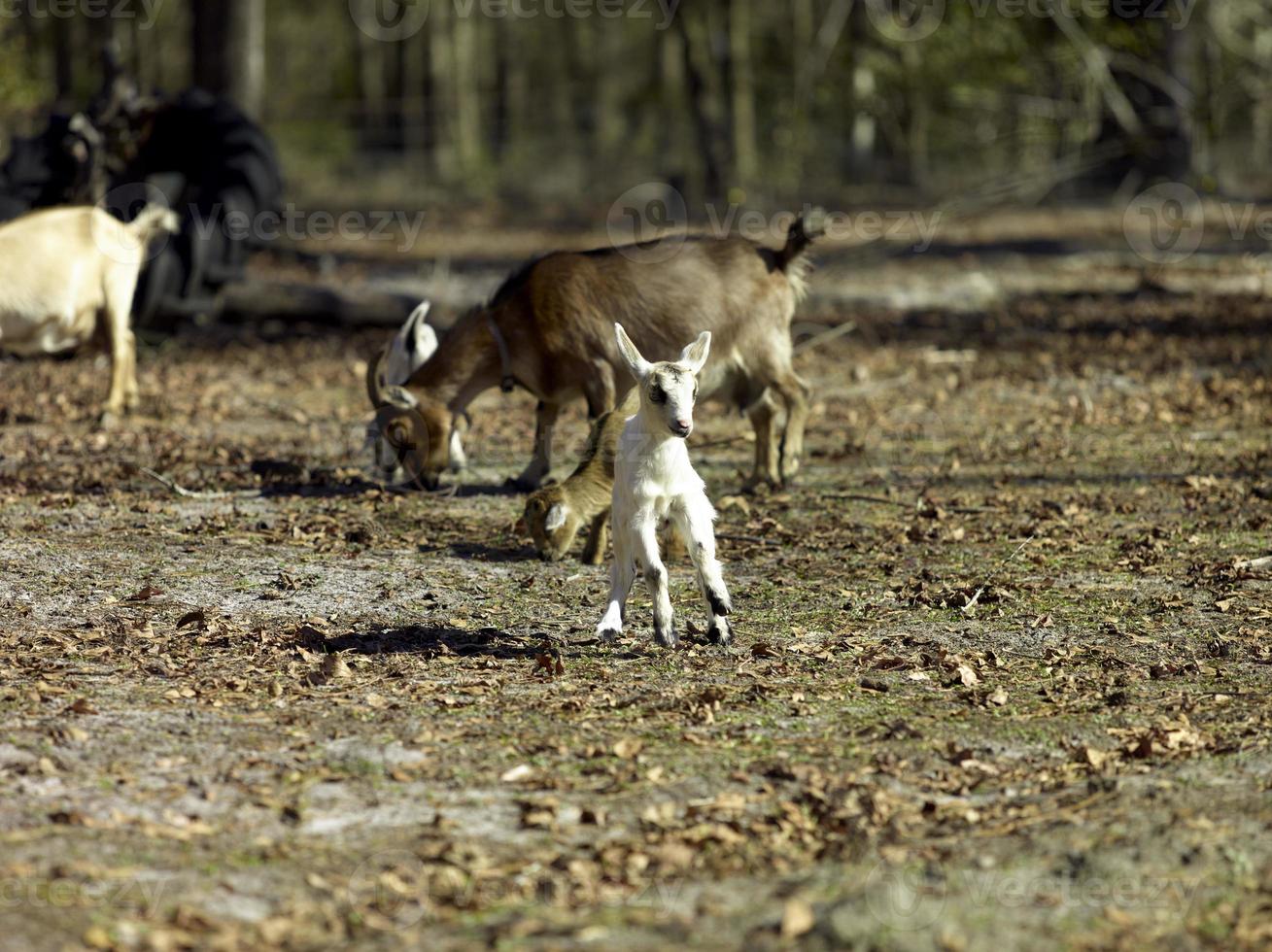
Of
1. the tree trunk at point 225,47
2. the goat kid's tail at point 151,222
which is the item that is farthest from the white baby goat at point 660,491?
the tree trunk at point 225,47

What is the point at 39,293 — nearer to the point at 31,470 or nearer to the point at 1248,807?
the point at 31,470

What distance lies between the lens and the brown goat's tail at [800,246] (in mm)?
9641

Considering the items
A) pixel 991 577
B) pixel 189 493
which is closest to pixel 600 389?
pixel 189 493

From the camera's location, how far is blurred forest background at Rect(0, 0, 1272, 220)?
2059 centimetres

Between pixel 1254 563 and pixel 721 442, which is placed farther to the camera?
pixel 721 442

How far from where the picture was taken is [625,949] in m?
4.12

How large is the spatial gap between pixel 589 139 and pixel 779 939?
1332 inches

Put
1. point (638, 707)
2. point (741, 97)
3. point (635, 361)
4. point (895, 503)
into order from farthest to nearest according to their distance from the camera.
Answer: point (741, 97) → point (895, 503) → point (635, 361) → point (638, 707)

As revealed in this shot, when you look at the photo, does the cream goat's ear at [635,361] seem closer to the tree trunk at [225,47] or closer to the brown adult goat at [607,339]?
the brown adult goat at [607,339]

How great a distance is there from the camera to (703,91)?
77.9ft

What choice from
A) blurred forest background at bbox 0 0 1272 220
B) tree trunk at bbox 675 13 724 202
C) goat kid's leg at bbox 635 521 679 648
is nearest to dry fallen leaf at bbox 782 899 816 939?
goat kid's leg at bbox 635 521 679 648

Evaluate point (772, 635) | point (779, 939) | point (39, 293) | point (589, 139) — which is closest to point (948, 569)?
point (772, 635)

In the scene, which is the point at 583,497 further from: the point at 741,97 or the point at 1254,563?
the point at 741,97

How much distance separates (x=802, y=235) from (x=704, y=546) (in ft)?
12.2
